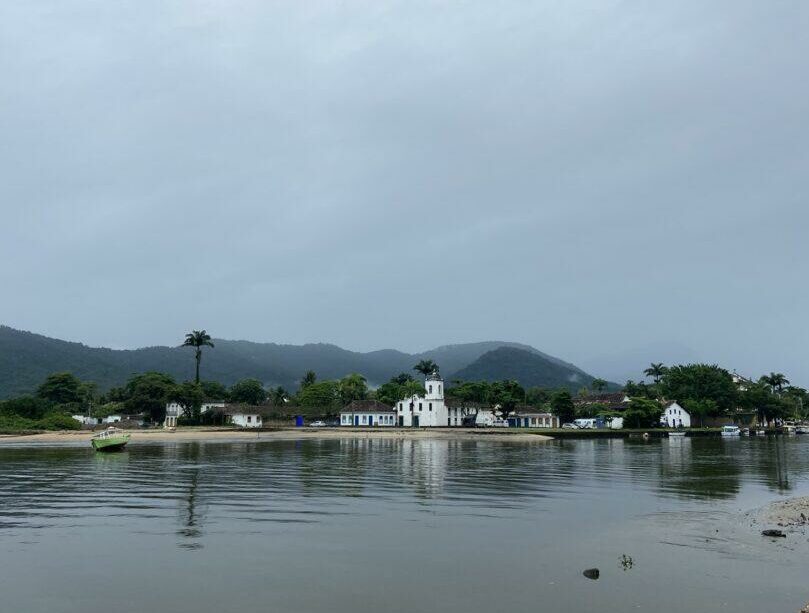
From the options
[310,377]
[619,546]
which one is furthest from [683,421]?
[619,546]

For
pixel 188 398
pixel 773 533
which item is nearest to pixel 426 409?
pixel 188 398

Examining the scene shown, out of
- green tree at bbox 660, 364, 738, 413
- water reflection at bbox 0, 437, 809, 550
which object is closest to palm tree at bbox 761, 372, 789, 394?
green tree at bbox 660, 364, 738, 413

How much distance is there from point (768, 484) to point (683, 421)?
107m

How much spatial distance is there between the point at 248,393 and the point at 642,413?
9466 cm

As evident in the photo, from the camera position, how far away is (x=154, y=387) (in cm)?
12162

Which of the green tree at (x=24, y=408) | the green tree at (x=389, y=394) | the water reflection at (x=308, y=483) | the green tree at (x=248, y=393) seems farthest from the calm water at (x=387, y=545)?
the green tree at (x=248, y=393)

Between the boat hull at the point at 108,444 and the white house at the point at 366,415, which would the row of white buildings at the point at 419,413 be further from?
the boat hull at the point at 108,444

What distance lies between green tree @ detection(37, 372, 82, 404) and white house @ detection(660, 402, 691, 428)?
125174 mm

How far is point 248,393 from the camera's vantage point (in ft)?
536

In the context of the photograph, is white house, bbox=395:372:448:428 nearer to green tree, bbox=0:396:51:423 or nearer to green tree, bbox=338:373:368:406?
green tree, bbox=338:373:368:406

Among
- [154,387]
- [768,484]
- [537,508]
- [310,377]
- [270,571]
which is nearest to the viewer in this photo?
[270,571]

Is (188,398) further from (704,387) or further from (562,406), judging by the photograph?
(704,387)

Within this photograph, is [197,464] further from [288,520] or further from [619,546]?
[619,546]

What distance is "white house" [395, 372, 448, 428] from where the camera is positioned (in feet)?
418
